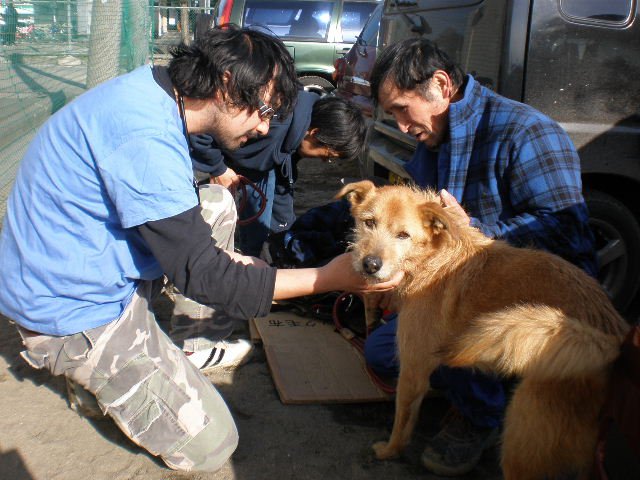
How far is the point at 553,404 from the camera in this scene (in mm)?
2092

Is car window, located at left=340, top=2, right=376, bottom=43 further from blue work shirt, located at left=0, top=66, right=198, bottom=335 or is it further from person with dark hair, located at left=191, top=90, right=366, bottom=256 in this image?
blue work shirt, located at left=0, top=66, right=198, bottom=335

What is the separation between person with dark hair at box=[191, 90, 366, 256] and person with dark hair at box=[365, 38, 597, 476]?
1.10 m

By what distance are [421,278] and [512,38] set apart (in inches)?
73.2

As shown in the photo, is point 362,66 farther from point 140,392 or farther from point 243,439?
point 140,392

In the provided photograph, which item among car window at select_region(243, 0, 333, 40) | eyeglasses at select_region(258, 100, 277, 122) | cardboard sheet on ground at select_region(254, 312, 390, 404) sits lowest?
cardboard sheet on ground at select_region(254, 312, 390, 404)

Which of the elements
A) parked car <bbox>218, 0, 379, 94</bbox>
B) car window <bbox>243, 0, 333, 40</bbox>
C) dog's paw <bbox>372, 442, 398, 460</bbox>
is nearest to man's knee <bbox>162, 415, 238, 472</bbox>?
dog's paw <bbox>372, 442, 398, 460</bbox>

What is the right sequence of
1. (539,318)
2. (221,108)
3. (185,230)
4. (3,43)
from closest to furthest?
1. (539,318)
2. (185,230)
3. (221,108)
4. (3,43)

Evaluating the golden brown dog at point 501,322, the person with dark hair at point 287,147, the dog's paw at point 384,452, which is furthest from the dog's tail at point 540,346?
the person with dark hair at point 287,147

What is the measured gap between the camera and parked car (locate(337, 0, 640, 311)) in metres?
3.86

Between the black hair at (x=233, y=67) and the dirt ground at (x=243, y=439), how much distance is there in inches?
68.3

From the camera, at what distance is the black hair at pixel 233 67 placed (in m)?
2.54

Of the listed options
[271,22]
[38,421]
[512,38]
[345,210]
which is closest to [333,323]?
[345,210]

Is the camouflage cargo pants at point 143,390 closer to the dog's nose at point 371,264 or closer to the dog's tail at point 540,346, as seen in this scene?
the dog's nose at point 371,264

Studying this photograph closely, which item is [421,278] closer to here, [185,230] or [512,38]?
[185,230]
